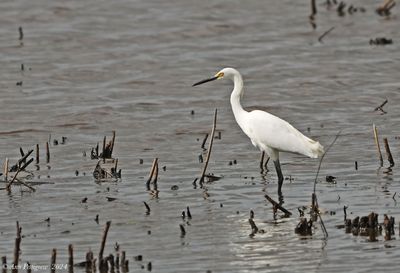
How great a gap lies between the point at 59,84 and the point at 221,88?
3.04 metres

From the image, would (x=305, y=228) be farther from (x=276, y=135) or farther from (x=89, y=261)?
(x=276, y=135)

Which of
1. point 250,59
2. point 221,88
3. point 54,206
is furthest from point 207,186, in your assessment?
point 250,59

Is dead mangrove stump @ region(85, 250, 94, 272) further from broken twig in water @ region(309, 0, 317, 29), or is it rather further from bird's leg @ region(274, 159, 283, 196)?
broken twig in water @ region(309, 0, 317, 29)

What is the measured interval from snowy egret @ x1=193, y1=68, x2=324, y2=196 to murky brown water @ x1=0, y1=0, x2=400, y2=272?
0.41 metres

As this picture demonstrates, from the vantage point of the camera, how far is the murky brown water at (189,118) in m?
10.4

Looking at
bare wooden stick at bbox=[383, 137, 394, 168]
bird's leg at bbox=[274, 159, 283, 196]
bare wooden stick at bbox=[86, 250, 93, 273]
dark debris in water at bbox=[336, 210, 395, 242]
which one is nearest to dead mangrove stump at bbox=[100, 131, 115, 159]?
bird's leg at bbox=[274, 159, 283, 196]

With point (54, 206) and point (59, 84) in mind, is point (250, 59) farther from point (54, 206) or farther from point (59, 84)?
point (54, 206)

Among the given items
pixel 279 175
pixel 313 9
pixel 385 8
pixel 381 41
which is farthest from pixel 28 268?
pixel 385 8

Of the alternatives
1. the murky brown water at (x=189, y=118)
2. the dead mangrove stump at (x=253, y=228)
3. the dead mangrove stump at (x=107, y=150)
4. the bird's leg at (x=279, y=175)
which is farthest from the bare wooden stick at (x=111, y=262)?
the dead mangrove stump at (x=107, y=150)

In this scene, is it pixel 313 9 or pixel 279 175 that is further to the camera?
pixel 313 9

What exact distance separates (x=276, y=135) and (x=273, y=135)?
0.04 m

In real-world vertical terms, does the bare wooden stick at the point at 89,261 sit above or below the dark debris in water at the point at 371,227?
below

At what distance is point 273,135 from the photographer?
13.6m

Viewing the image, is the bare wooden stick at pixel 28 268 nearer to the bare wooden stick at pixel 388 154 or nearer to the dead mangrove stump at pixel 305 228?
the dead mangrove stump at pixel 305 228
